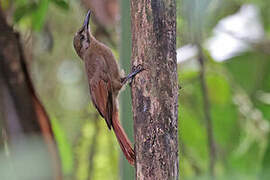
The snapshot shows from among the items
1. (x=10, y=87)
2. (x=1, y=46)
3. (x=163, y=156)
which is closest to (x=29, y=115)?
(x=10, y=87)

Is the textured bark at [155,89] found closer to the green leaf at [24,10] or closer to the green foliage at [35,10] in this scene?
the green foliage at [35,10]

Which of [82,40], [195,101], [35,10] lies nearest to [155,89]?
[35,10]

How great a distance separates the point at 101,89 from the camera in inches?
92.7

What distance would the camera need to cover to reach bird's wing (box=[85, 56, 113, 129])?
2180 millimetres

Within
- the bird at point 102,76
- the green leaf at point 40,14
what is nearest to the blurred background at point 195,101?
the green leaf at point 40,14

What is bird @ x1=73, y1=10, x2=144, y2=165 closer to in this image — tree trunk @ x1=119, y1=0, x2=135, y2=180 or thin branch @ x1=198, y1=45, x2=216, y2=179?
thin branch @ x1=198, y1=45, x2=216, y2=179

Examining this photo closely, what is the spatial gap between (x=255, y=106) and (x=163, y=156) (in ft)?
4.02

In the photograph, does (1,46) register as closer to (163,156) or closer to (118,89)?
(118,89)

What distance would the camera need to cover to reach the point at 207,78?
2.52 meters

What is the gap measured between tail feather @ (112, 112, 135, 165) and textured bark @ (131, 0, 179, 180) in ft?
0.69

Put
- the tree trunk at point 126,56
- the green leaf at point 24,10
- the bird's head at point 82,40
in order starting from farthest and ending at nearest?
the bird's head at point 82,40 → the green leaf at point 24,10 → the tree trunk at point 126,56

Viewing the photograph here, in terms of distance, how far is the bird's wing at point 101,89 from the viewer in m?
2.18

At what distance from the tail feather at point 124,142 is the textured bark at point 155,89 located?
0.69 ft

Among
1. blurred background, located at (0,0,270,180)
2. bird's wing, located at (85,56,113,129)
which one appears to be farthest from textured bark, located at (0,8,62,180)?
bird's wing, located at (85,56,113,129)
